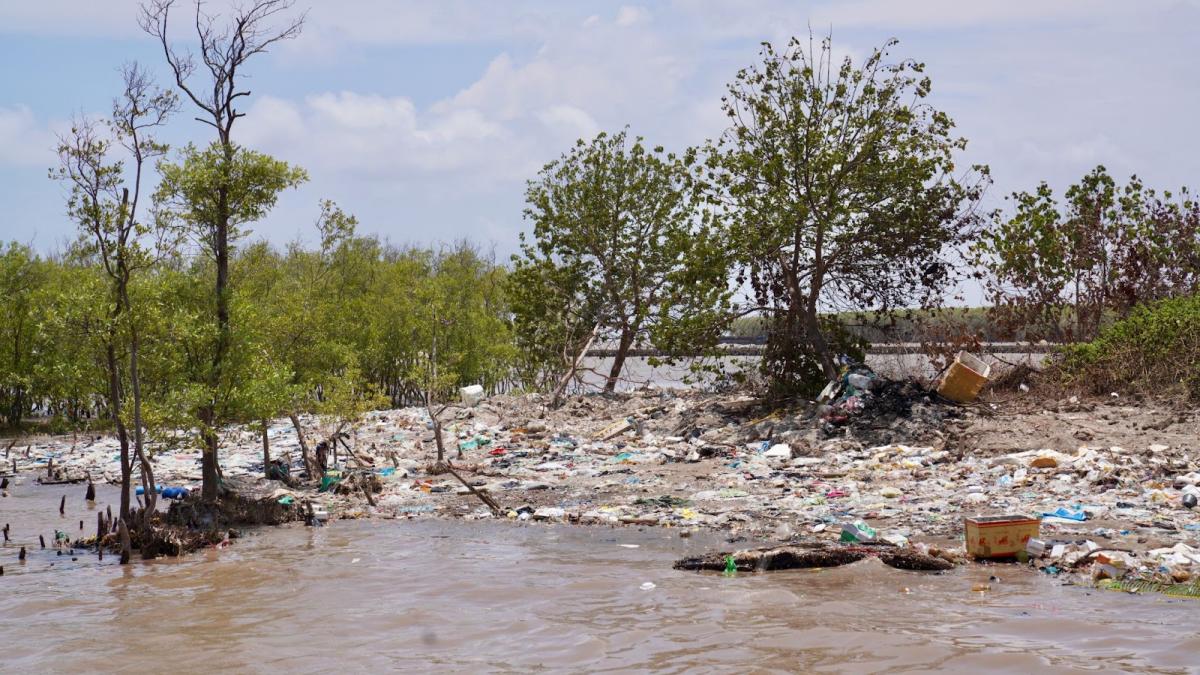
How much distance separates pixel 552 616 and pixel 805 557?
7.28 ft

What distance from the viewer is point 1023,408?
14.5 m

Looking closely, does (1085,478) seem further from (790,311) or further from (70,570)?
(70,570)

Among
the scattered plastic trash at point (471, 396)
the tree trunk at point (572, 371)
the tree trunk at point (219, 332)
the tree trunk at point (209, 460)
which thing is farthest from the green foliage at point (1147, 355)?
the tree trunk at point (209, 460)

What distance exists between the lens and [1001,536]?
8.54 metres

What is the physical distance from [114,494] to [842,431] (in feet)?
36.9

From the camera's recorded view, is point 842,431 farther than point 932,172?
No

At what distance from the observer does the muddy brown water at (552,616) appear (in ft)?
21.9

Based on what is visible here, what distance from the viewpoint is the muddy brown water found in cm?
669

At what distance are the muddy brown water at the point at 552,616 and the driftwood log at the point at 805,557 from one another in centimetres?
13

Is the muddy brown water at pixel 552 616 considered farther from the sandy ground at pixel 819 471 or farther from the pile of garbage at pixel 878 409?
the pile of garbage at pixel 878 409

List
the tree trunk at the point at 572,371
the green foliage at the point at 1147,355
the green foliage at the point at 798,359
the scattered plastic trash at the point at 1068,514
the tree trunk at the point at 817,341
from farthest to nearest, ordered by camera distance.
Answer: the tree trunk at the point at 572,371 < the green foliage at the point at 798,359 < the tree trunk at the point at 817,341 < the green foliage at the point at 1147,355 < the scattered plastic trash at the point at 1068,514

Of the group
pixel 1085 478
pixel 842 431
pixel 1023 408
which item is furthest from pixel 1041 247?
pixel 1085 478

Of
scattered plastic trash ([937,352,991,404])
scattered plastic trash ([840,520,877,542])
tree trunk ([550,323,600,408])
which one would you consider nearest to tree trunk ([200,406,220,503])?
scattered plastic trash ([840,520,877,542])

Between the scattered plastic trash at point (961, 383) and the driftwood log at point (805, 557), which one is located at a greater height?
the scattered plastic trash at point (961, 383)
